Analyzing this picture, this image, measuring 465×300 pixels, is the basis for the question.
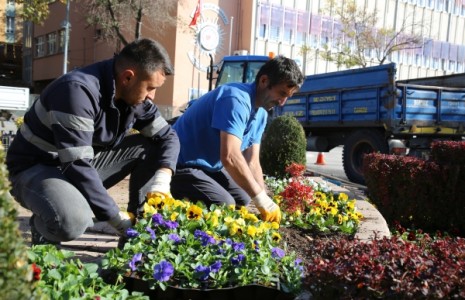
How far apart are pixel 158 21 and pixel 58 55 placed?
14057mm

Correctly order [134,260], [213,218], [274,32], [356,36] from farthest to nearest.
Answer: [356,36], [274,32], [213,218], [134,260]

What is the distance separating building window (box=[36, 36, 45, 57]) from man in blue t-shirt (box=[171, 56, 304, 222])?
1662 inches

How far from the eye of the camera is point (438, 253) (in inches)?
94.8

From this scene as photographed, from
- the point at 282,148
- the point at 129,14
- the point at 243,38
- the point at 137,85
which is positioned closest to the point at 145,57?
the point at 137,85

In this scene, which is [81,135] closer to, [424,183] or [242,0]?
[424,183]

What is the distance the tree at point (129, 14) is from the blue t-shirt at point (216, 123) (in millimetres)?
23900

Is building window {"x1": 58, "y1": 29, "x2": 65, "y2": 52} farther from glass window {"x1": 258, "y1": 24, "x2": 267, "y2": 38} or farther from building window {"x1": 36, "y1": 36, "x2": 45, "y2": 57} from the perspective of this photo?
glass window {"x1": 258, "y1": 24, "x2": 267, "y2": 38}

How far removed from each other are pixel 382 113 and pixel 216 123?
8519 mm

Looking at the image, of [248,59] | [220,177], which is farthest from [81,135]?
[248,59]

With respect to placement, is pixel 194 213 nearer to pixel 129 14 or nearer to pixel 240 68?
pixel 240 68

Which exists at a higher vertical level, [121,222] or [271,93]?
[271,93]

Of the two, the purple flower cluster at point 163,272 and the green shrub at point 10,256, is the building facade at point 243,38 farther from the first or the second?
the green shrub at point 10,256

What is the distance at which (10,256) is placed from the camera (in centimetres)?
122

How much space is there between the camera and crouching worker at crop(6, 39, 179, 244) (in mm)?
2867
